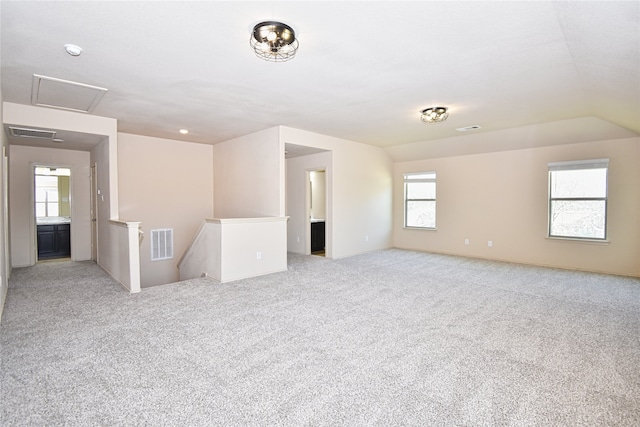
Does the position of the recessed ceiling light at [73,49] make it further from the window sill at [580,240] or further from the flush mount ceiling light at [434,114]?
the window sill at [580,240]

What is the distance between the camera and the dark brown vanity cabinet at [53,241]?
22.0ft

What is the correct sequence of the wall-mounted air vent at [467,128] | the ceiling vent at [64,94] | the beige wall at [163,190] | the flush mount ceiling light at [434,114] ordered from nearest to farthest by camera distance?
the ceiling vent at [64,94]
the flush mount ceiling light at [434,114]
the wall-mounted air vent at [467,128]
the beige wall at [163,190]

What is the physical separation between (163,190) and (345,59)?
5.13 meters

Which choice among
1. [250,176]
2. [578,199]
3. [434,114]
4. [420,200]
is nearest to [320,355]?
[434,114]

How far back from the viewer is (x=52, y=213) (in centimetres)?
751

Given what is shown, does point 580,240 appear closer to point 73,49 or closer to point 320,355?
point 320,355

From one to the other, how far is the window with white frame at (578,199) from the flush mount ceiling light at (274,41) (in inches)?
218

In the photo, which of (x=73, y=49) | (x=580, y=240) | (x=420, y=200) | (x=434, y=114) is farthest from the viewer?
(x=420, y=200)

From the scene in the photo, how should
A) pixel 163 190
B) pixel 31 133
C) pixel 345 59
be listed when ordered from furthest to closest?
pixel 163 190
pixel 31 133
pixel 345 59

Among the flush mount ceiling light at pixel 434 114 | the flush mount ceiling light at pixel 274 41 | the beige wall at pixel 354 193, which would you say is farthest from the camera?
the beige wall at pixel 354 193

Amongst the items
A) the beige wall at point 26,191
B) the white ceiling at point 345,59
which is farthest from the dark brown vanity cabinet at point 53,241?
the white ceiling at point 345,59

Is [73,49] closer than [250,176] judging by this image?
Yes

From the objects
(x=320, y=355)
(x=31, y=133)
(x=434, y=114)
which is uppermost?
(x=434, y=114)

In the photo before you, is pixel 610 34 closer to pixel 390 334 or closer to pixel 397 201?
pixel 390 334
